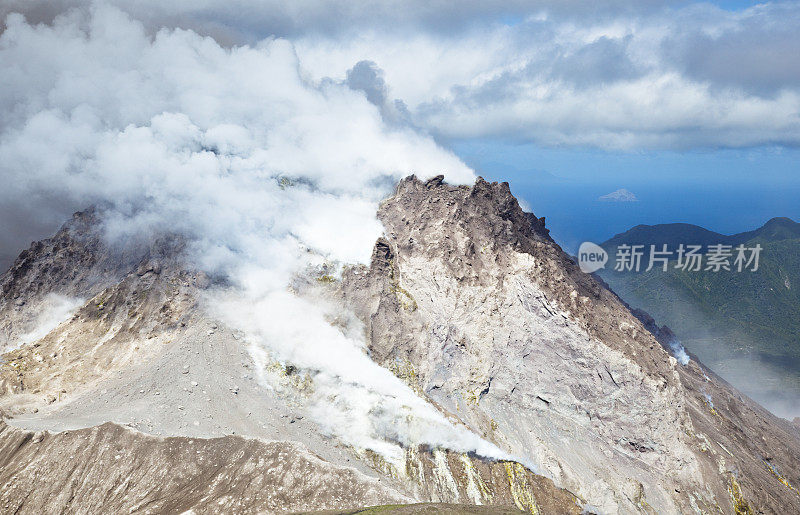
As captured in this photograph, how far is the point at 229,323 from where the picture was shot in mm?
94375

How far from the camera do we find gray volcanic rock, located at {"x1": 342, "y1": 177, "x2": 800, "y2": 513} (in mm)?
89188

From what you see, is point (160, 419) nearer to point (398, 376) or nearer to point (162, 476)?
point (162, 476)

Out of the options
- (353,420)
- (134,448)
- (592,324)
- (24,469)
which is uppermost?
(592,324)

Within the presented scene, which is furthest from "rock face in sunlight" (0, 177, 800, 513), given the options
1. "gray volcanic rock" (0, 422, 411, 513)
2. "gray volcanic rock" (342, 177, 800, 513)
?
"gray volcanic rock" (342, 177, 800, 513)

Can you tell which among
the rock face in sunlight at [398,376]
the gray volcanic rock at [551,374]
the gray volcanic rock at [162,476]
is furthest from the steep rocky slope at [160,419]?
the gray volcanic rock at [551,374]

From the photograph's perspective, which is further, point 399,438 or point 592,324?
point 592,324

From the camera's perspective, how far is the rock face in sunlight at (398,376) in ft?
224

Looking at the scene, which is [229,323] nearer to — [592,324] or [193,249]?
[193,249]

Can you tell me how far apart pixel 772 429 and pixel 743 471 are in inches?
2083

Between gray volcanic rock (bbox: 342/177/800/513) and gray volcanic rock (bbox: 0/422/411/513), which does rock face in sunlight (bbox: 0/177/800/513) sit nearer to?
gray volcanic rock (bbox: 0/422/411/513)

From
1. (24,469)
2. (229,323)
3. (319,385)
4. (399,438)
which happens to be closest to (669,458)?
(399,438)

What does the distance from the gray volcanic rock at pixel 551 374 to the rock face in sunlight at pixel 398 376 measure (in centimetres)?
39

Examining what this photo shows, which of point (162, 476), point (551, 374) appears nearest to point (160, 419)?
point (162, 476)

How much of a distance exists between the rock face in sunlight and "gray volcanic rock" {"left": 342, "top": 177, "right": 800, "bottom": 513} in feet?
1.27
